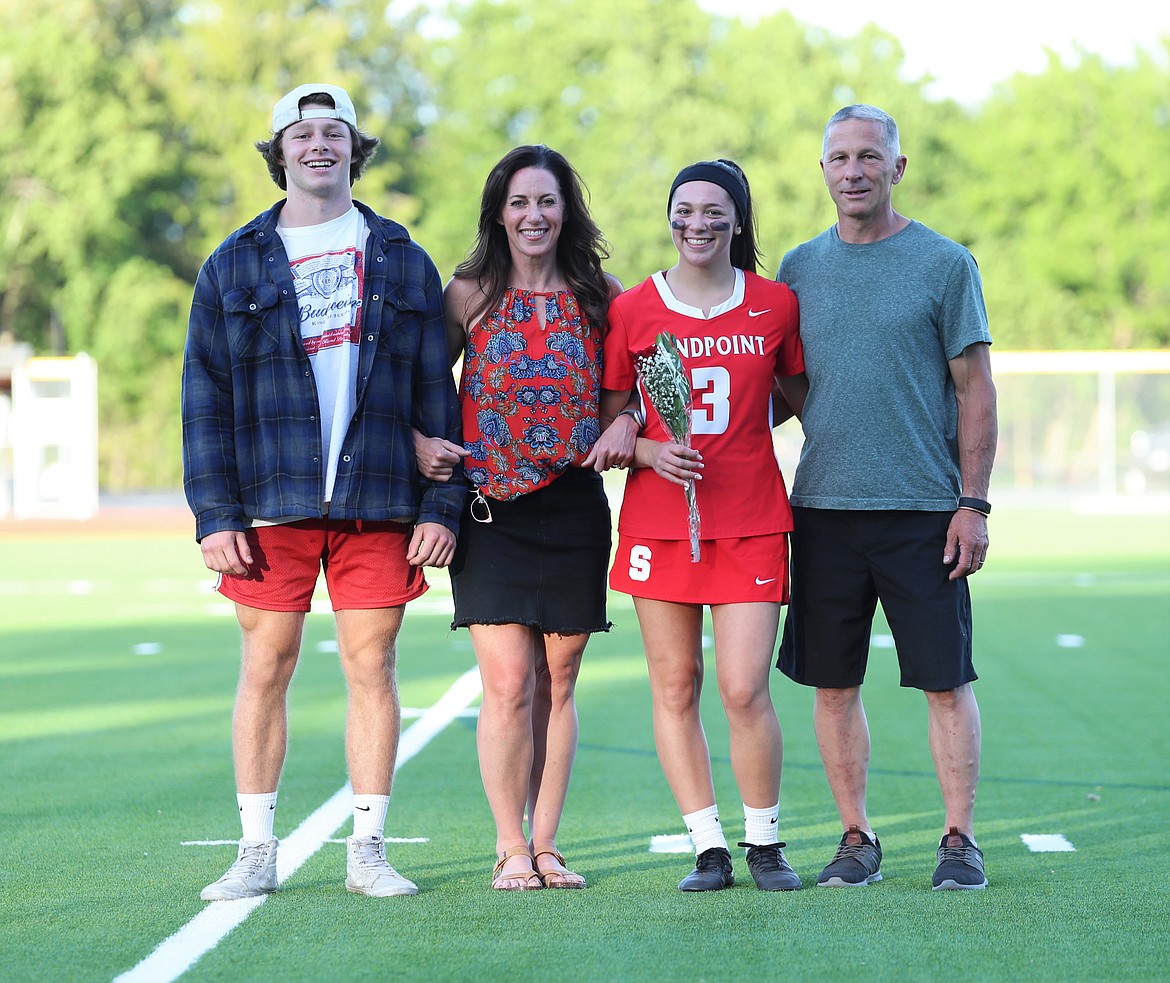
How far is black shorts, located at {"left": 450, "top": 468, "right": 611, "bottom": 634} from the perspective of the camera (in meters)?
4.65

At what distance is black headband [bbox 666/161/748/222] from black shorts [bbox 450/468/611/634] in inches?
32.4

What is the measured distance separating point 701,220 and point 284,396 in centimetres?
120

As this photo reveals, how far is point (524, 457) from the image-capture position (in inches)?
181

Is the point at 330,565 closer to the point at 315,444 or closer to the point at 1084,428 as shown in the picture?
the point at 315,444

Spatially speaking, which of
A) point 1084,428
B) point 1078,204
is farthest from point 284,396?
point 1078,204

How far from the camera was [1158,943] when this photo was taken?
393cm

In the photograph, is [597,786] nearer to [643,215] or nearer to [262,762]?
[262,762]

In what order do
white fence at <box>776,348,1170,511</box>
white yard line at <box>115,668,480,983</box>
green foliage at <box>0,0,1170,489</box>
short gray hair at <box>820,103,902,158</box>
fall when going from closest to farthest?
white yard line at <box>115,668,480,983</box>, short gray hair at <box>820,103,902,158</box>, white fence at <box>776,348,1170,511</box>, green foliage at <box>0,0,1170,489</box>

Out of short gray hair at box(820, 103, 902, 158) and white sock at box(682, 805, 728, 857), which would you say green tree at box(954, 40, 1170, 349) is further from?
white sock at box(682, 805, 728, 857)

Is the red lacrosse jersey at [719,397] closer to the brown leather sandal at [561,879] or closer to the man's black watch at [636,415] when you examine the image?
the man's black watch at [636,415]

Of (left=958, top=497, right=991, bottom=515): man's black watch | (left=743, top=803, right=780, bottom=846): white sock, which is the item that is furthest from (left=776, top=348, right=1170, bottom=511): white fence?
(left=743, top=803, right=780, bottom=846): white sock

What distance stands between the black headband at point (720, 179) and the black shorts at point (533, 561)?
32.4 inches

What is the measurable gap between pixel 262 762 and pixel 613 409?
1345mm

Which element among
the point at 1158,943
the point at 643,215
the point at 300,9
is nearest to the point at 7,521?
the point at 643,215
